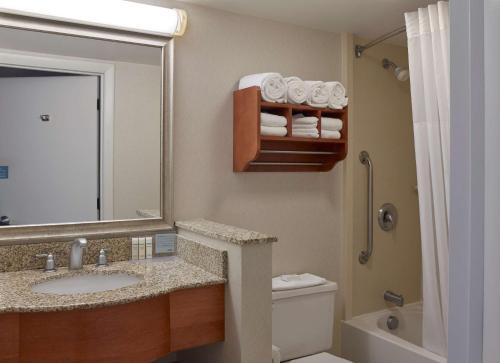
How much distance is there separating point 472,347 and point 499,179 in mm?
122

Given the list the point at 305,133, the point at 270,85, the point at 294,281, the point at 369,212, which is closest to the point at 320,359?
the point at 294,281

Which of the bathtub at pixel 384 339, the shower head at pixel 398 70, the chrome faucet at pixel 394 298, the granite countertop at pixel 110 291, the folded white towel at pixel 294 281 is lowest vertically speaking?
the bathtub at pixel 384 339

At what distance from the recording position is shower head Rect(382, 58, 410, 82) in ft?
9.87

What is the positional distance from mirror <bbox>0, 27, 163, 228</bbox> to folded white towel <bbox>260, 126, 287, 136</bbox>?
1.74ft

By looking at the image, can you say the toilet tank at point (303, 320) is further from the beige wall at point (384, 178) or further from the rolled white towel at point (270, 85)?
the rolled white towel at point (270, 85)

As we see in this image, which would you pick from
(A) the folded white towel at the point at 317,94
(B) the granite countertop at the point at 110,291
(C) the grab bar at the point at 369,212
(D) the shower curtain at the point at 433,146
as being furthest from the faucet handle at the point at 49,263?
(C) the grab bar at the point at 369,212

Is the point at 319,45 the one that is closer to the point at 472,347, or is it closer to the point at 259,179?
the point at 259,179

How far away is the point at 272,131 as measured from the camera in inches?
94.6

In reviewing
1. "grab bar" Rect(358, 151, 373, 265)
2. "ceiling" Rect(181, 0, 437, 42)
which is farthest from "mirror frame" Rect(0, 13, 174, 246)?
"grab bar" Rect(358, 151, 373, 265)

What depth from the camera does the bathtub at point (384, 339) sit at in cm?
252

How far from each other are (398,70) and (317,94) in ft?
2.66

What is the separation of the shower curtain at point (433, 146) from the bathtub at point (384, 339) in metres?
0.11

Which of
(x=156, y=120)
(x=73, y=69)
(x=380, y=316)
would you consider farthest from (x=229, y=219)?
(x=380, y=316)

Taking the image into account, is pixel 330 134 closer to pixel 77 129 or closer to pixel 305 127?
pixel 305 127
